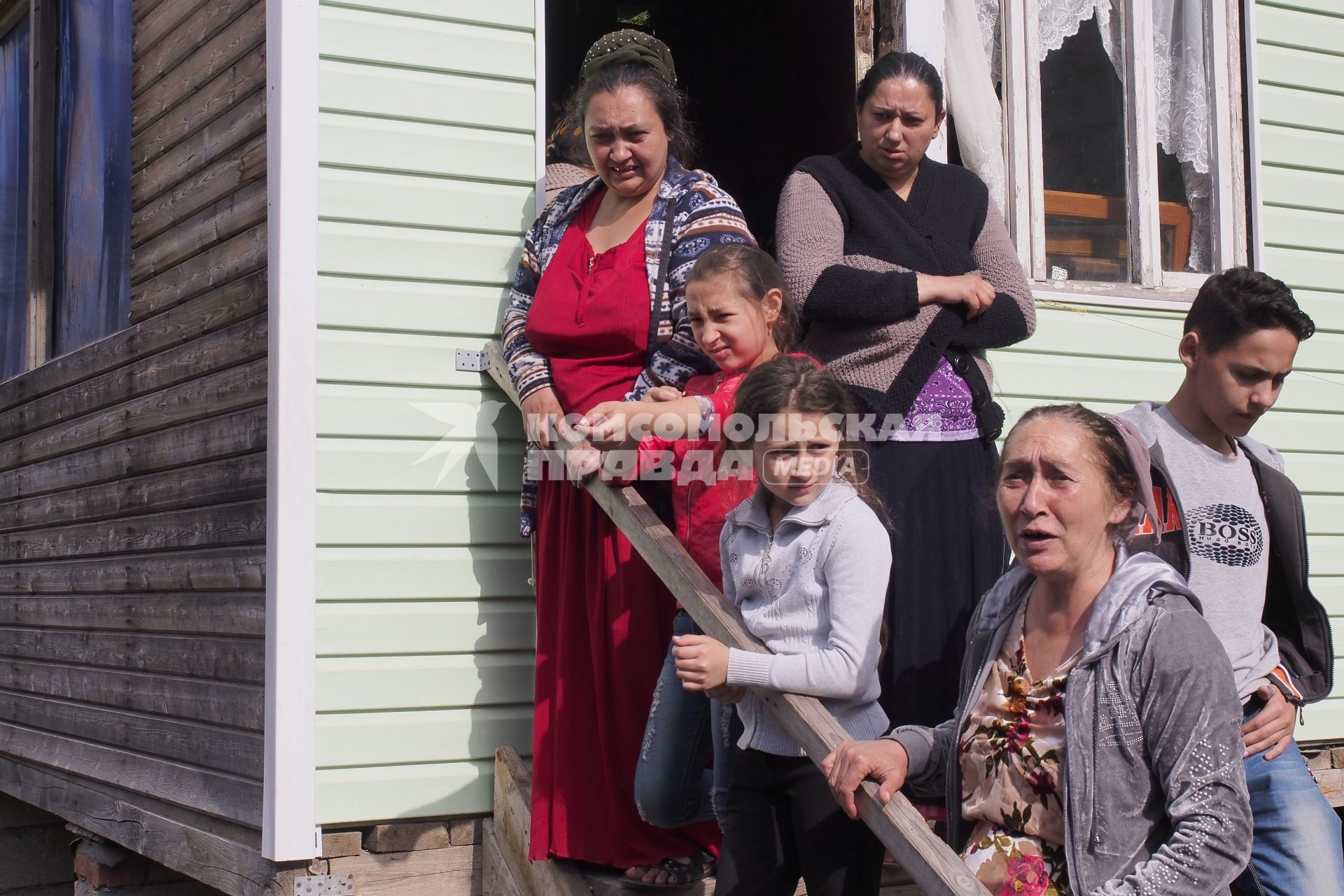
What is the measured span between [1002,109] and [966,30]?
342 millimetres

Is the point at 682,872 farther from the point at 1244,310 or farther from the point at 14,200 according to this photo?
the point at 14,200

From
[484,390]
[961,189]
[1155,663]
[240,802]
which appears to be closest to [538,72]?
[484,390]

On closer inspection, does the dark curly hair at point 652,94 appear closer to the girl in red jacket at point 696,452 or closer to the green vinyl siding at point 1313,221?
the girl in red jacket at point 696,452

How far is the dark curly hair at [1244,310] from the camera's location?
104 inches

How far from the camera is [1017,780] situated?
2.03 metres

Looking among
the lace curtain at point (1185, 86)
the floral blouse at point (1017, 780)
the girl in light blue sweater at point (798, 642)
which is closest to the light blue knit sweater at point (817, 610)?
the girl in light blue sweater at point (798, 642)

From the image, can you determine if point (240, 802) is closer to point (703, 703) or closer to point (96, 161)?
point (703, 703)

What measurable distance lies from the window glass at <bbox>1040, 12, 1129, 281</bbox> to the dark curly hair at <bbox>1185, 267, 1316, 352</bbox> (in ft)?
6.92

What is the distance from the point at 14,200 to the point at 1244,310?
6.07 m

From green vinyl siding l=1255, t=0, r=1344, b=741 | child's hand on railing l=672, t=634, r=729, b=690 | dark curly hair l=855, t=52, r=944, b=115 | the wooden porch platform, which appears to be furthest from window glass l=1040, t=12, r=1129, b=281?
child's hand on railing l=672, t=634, r=729, b=690

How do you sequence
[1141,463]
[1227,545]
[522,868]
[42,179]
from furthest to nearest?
[42,179], [522,868], [1227,545], [1141,463]

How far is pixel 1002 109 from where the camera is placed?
4777 mm

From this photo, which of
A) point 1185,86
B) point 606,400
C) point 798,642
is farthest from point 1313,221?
point 798,642

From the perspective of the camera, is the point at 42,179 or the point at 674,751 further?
the point at 42,179
